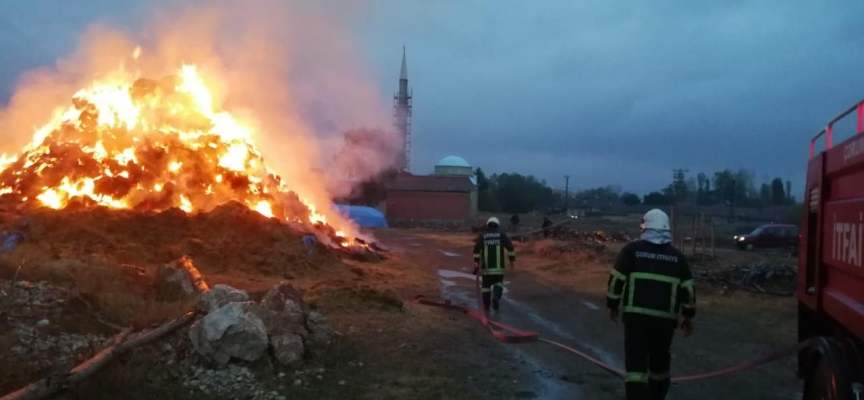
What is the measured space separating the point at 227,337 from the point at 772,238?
1255 inches

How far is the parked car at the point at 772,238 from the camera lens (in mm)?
33812

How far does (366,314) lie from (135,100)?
13382 millimetres

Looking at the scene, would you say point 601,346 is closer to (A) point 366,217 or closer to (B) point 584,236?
(B) point 584,236

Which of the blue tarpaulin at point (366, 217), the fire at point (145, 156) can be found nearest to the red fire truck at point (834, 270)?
the fire at point (145, 156)

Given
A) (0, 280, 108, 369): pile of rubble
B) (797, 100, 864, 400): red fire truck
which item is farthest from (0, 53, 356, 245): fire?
(797, 100, 864, 400): red fire truck

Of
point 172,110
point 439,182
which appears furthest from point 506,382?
point 439,182

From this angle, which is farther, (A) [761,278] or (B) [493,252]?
(A) [761,278]

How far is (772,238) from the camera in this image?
33844 millimetres

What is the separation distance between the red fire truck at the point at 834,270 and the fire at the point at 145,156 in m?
16.1

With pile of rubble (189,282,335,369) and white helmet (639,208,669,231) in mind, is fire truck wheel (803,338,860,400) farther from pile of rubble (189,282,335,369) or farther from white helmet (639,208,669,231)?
pile of rubble (189,282,335,369)

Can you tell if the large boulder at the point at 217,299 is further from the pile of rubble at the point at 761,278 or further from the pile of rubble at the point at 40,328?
the pile of rubble at the point at 761,278

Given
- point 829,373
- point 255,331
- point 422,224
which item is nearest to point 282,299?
point 255,331

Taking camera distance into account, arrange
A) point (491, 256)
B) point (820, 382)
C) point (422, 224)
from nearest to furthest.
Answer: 1. point (820, 382)
2. point (491, 256)
3. point (422, 224)

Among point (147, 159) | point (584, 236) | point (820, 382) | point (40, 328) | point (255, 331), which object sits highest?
point (147, 159)
